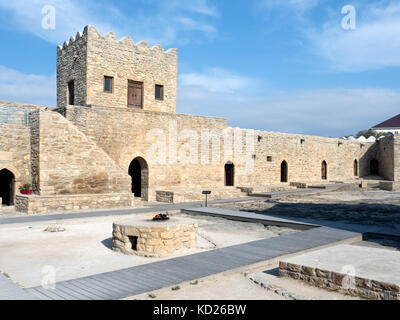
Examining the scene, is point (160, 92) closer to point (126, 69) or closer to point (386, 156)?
point (126, 69)

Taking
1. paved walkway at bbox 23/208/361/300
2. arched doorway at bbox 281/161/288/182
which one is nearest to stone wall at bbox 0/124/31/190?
paved walkway at bbox 23/208/361/300

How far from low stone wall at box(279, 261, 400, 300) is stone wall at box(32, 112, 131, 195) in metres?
9.79

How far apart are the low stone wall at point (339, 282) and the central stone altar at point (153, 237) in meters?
2.37

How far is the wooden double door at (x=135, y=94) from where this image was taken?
1862 centimetres

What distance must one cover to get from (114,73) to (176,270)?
566 inches

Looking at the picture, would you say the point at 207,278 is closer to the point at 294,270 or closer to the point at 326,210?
the point at 294,270

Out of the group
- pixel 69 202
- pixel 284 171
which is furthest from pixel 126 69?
pixel 284 171

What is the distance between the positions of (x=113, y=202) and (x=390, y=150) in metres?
24.9

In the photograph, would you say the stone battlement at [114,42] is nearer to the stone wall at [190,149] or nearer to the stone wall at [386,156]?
the stone wall at [190,149]

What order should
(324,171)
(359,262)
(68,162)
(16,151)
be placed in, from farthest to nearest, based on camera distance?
(324,171) → (16,151) → (68,162) → (359,262)

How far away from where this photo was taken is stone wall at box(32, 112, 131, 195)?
1265cm

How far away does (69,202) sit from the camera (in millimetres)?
12484

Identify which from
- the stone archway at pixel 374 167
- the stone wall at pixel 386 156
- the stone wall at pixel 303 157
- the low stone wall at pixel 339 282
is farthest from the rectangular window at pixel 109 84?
the stone archway at pixel 374 167
